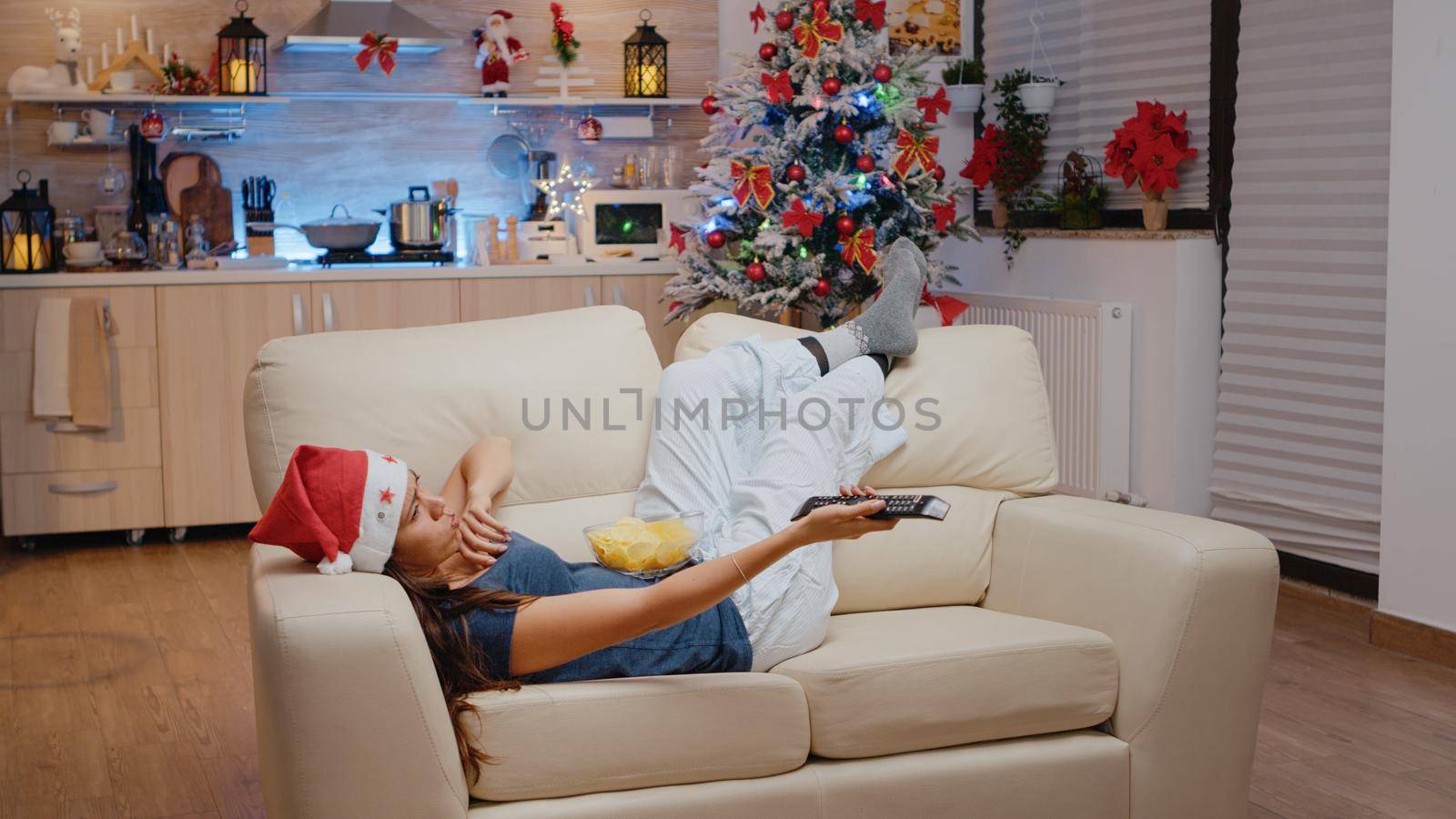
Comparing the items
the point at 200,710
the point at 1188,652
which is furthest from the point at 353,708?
the point at 200,710

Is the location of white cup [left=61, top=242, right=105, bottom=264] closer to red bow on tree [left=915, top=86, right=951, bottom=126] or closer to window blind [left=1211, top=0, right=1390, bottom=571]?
red bow on tree [left=915, top=86, right=951, bottom=126]

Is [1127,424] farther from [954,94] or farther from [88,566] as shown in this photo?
[88,566]

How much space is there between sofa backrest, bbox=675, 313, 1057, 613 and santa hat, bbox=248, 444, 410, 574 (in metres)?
0.91

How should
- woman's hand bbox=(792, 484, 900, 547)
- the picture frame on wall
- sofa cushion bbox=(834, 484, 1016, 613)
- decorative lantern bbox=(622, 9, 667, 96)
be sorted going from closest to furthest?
woman's hand bbox=(792, 484, 900, 547) → sofa cushion bbox=(834, 484, 1016, 613) → the picture frame on wall → decorative lantern bbox=(622, 9, 667, 96)

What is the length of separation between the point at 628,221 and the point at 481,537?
3.45 metres

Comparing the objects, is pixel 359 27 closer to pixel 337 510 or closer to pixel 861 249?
pixel 861 249

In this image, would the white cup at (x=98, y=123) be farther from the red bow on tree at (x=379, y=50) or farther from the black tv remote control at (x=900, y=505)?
the black tv remote control at (x=900, y=505)

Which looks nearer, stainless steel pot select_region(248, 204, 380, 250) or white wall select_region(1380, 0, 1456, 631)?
white wall select_region(1380, 0, 1456, 631)

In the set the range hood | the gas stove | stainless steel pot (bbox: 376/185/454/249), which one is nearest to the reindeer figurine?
the range hood

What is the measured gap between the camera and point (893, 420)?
8.90ft

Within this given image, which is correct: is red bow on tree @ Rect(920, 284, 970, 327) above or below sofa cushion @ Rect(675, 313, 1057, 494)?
above

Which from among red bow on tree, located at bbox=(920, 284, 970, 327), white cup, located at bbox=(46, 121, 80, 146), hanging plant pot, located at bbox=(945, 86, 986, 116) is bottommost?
red bow on tree, located at bbox=(920, 284, 970, 327)

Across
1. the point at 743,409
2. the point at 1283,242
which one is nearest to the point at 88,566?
the point at 743,409

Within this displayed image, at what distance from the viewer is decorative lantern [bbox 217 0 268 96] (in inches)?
201
